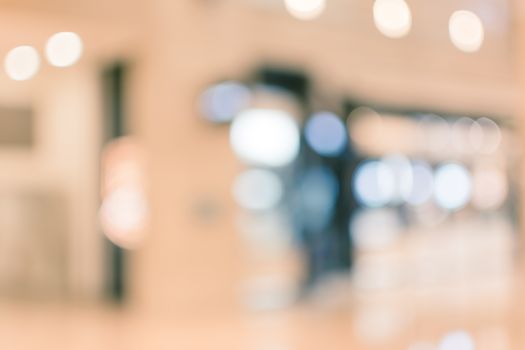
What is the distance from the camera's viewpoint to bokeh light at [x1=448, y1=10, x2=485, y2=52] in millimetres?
3391

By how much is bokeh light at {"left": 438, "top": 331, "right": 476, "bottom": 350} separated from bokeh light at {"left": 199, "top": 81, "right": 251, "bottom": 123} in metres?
3.05

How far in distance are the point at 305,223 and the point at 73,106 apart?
3.28 m

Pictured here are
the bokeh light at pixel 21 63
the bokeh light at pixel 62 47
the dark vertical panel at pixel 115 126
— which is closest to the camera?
the bokeh light at pixel 21 63

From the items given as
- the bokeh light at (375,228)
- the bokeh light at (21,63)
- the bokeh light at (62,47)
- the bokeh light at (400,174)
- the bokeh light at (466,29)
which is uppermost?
the bokeh light at (466,29)

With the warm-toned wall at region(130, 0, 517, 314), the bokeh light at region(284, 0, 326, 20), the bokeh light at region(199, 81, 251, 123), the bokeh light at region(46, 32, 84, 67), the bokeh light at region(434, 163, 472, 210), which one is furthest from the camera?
the bokeh light at region(434, 163, 472, 210)

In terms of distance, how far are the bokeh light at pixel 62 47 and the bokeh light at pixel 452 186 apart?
6565mm

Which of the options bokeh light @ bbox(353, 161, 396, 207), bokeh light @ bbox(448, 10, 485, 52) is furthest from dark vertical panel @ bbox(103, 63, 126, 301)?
bokeh light @ bbox(448, 10, 485, 52)

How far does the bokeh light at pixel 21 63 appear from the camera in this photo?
2412 mm

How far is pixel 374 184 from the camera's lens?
8.42 meters

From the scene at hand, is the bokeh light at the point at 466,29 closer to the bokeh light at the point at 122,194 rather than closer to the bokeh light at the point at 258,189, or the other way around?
the bokeh light at the point at 258,189

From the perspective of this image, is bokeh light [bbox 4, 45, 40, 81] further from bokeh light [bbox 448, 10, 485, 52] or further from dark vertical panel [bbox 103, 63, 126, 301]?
dark vertical panel [bbox 103, 63, 126, 301]

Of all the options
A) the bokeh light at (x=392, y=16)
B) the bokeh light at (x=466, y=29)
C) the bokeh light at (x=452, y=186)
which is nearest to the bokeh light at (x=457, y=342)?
the bokeh light at (x=466, y=29)

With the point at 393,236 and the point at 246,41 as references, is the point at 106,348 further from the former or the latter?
the point at 393,236

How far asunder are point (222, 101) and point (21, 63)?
435cm
